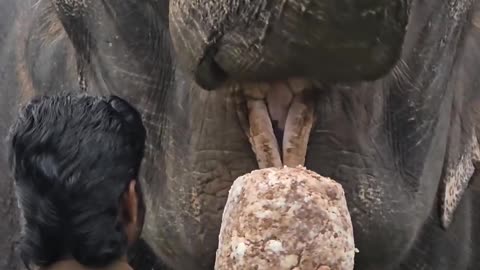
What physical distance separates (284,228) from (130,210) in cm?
22

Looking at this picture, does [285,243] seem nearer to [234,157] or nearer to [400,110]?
[234,157]

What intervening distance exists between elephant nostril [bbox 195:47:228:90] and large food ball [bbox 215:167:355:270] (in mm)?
197

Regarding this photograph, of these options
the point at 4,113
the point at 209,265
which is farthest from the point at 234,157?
the point at 4,113

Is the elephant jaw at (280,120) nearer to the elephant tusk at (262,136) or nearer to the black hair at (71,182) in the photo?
the elephant tusk at (262,136)

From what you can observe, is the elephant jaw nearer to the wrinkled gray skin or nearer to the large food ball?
the wrinkled gray skin

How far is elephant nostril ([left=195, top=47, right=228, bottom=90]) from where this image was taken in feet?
7.95

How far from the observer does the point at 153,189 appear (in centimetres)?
286

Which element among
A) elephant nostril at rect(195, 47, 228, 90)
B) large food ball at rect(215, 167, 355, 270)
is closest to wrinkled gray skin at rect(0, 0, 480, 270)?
elephant nostril at rect(195, 47, 228, 90)

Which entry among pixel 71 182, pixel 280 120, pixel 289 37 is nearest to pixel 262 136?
pixel 280 120

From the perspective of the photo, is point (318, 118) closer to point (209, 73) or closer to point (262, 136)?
point (262, 136)

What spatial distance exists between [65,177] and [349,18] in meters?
0.43

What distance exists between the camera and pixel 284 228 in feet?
7.52

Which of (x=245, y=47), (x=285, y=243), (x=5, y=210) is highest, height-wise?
(x=245, y=47)

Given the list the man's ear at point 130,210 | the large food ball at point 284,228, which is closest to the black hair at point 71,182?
the man's ear at point 130,210
